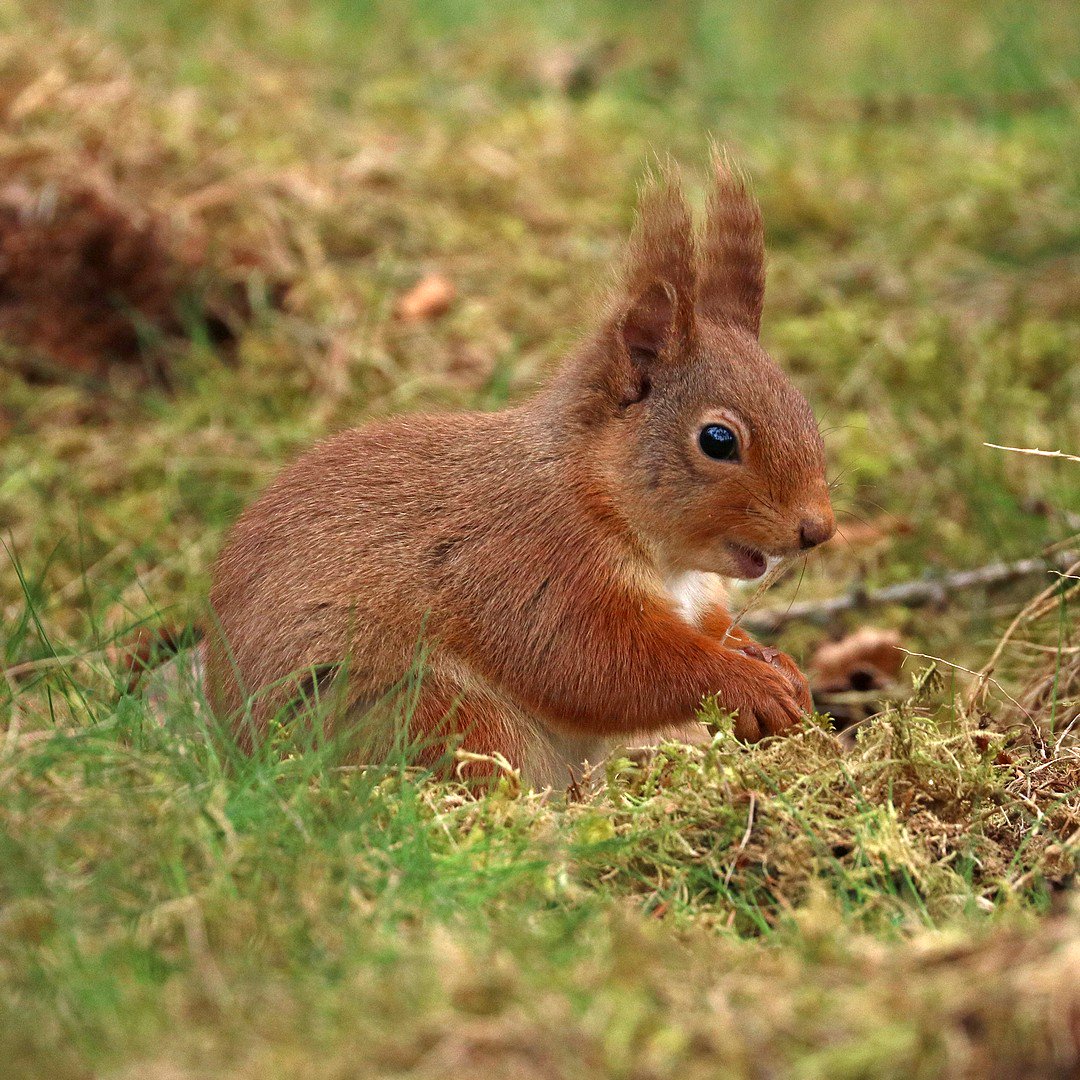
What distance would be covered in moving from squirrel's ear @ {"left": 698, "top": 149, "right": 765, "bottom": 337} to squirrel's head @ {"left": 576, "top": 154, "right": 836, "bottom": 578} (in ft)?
0.38

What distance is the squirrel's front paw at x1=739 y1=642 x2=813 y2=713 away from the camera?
337 cm

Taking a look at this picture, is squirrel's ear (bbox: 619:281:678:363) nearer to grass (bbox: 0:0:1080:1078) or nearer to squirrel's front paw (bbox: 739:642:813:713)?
grass (bbox: 0:0:1080:1078)

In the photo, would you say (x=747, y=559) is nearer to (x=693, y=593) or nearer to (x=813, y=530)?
(x=813, y=530)

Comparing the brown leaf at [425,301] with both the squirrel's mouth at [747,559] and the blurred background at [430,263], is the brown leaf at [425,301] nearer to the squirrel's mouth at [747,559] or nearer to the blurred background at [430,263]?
the blurred background at [430,263]

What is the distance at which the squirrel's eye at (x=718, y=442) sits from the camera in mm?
3334

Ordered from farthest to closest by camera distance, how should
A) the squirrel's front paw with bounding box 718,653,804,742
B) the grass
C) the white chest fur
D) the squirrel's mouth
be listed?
the white chest fur < the squirrel's mouth < the squirrel's front paw with bounding box 718,653,804,742 < the grass

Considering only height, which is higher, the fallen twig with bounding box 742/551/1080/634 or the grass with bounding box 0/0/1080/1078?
the grass with bounding box 0/0/1080/1078

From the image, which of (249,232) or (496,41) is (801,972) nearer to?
(249,232)

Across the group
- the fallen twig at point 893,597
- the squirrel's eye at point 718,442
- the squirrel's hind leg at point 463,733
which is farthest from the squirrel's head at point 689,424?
the fallen twig at point 893,597

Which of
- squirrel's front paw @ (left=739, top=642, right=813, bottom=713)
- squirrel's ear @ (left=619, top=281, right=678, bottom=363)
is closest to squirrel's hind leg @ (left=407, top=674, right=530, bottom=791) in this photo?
squirrel's front paw @ (left=739, top=642, right=813, bottom=713)

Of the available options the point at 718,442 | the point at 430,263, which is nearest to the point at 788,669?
the point at 718,442

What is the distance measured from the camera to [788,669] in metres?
3.45

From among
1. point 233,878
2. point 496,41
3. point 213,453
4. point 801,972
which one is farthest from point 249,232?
point 801,972

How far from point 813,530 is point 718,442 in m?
0.29
